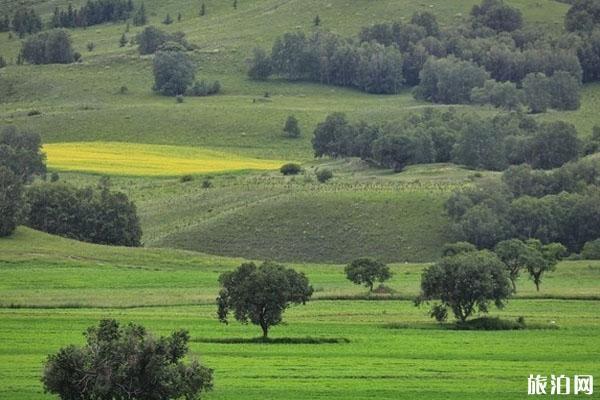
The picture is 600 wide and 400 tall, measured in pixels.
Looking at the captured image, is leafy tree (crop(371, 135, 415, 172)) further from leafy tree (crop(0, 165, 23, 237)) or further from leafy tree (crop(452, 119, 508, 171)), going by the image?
leafy tree (crop(0, 165, 23, 237))

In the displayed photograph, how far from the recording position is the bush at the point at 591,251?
136875 millimetres

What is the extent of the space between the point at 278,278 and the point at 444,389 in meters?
23.4

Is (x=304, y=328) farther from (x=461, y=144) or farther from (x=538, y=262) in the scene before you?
(x=461, y=144)

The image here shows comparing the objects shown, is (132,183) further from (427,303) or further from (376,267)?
(427,303)

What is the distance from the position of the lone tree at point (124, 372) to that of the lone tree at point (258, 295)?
26278 mm

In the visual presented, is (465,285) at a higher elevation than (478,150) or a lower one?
higher

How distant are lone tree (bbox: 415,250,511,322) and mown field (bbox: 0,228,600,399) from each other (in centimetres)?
228

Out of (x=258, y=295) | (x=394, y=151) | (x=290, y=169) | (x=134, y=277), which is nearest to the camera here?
(x=258, y=295)

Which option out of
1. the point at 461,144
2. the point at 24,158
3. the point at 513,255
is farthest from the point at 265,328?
the point at 461,144

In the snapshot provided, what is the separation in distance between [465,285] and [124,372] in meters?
37.0

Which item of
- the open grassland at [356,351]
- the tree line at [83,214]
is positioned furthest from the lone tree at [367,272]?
the tree line at [83,214]

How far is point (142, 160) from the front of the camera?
7402 inches

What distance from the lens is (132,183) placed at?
173m

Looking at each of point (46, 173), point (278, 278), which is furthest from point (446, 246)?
point (46, 173)
